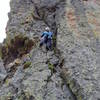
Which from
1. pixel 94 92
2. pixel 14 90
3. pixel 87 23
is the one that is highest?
pixel 87 23

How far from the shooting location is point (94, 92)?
20422 millimetres

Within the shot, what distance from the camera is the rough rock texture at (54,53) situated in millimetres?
21969

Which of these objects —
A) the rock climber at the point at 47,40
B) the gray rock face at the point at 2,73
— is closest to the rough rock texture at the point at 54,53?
the gray rock face at the point at 2,73

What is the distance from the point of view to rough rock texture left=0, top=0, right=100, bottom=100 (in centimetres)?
2197

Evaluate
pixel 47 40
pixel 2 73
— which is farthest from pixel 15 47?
pixel 47 40

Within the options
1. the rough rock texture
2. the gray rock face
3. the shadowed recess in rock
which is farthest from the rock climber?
the gray rock face

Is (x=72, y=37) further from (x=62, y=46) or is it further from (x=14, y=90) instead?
(x=14, y=90)

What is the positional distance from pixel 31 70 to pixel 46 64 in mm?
1521

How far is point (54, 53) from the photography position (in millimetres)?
27109

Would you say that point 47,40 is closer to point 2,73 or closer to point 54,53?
point 54,53

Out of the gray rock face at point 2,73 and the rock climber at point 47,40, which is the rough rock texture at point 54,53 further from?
the rock climber at point 47,40

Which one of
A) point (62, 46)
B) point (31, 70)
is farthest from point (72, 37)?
point (31, 70)

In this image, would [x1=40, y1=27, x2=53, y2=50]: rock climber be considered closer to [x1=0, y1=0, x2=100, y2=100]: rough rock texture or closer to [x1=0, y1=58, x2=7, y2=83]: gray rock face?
[x1=0, y1=0, x2=100, y2=100]: rough rock texture

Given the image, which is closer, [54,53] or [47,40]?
[54,53]
